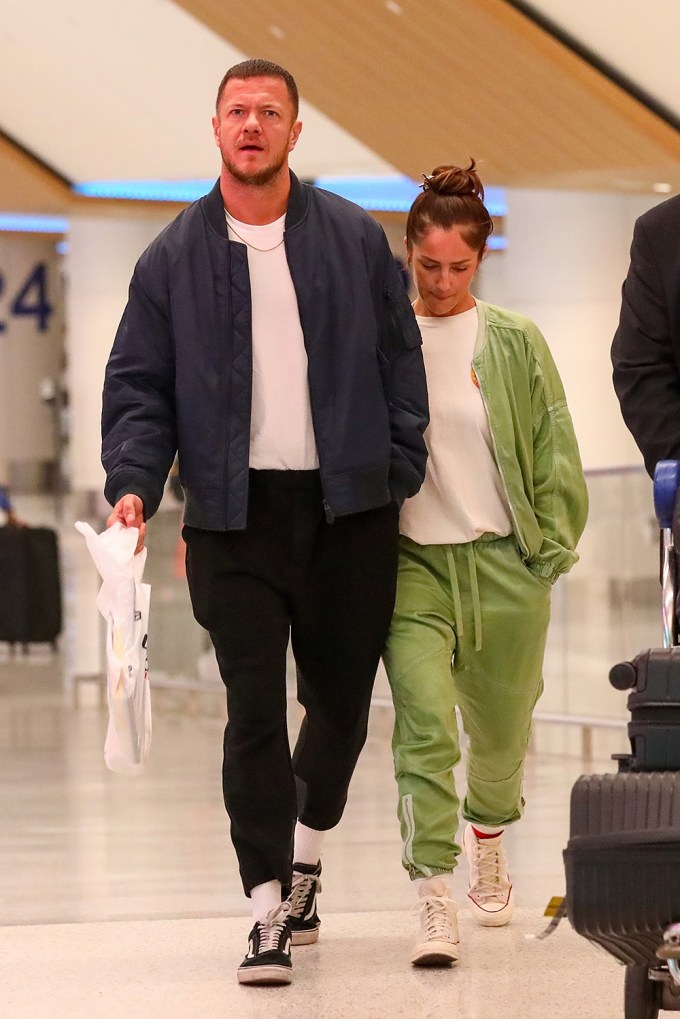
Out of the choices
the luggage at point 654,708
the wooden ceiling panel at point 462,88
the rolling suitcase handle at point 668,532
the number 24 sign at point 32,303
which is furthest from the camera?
the number 24 sign at point 32,303

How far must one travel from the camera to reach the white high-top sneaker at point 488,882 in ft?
12.3

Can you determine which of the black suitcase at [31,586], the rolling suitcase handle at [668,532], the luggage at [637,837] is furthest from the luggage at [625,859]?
Answer: the black suitcase at [31,586]

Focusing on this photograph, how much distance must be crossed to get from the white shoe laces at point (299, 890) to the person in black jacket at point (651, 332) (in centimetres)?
126

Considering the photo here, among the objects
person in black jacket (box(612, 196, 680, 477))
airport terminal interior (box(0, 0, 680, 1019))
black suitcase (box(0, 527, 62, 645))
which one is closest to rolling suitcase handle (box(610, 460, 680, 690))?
person in black jacket (box(612, 196, 680, 477))

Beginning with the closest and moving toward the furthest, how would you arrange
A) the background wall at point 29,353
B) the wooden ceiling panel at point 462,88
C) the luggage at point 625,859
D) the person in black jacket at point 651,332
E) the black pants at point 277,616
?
the luggage at point 625,859 < the person in black jacket at point 651,332 < the black pants at point 277,616 < the wooden ceiling panel at point 462,88 < the background wall at point 29,353

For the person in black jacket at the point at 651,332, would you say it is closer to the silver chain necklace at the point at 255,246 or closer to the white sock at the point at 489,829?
the silver chain necklace at the point at 255,246

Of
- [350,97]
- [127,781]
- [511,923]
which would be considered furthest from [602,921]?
[350,97]

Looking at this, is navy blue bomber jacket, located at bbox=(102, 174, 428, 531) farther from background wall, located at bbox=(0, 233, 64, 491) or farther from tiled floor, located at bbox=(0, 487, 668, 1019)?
background wall, located at bbox=(0, 233, 64, 491)

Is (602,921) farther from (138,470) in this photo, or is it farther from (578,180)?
(578,180)

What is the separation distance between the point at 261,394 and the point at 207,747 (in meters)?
4.79

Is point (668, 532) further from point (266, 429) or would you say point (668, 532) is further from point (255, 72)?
point (255, 72)

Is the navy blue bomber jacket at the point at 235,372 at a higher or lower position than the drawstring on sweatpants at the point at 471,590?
higher

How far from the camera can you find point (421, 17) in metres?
7.74

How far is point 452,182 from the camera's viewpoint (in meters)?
3.50
